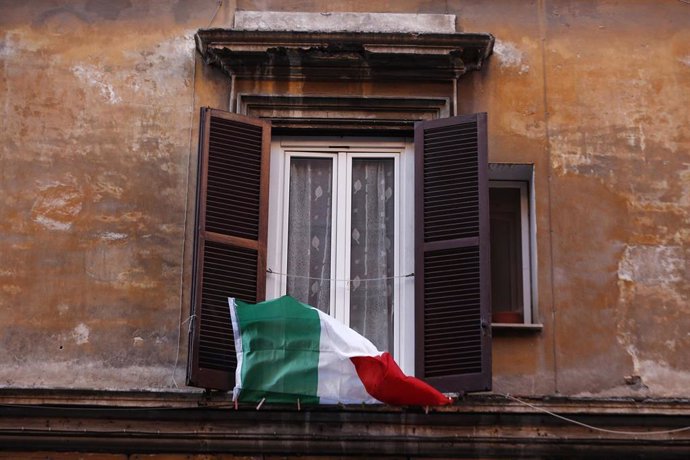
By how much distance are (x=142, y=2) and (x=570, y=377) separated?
3.99 metres

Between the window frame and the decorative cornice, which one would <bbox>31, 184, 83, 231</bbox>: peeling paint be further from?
the window frame

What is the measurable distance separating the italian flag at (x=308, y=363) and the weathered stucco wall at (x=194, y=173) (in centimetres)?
63

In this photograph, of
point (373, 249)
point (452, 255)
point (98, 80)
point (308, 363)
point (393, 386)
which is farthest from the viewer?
point (98, 80)

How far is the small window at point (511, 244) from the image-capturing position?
34.3ft

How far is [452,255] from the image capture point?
10.1 meters

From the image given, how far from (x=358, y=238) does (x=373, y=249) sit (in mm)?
126

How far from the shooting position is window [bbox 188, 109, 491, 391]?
32.5 feet

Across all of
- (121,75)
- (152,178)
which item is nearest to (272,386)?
(152,178)

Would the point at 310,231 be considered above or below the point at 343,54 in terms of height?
below

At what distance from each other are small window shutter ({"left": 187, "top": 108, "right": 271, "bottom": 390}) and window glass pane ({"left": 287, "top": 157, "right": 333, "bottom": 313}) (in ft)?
1.05

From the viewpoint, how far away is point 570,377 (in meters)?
10.0

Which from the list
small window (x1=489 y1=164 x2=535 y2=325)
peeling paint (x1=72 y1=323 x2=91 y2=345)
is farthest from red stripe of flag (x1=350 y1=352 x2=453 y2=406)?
peeling paint (x1=72 y1=323 x2=91 y2=345)

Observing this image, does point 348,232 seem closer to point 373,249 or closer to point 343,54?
point 373,249

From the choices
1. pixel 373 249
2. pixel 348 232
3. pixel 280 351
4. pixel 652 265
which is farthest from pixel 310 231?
pixel 652 265
